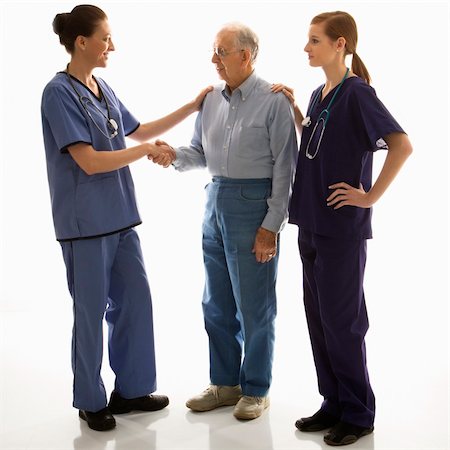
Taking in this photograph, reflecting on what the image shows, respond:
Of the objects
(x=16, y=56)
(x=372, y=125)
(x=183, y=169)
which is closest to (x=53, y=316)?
(x=16, y=56)

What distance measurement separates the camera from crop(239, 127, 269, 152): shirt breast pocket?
125 inches

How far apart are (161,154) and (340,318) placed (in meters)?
0.92

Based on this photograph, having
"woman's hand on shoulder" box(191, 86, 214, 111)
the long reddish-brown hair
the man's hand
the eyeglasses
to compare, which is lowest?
the man's hand

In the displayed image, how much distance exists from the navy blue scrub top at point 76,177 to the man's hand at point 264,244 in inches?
19.8

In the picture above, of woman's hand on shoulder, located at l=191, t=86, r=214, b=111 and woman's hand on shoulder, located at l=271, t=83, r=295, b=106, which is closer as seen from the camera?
woman's hand on shoulder, located at l=271, t=83, r=295, b=106

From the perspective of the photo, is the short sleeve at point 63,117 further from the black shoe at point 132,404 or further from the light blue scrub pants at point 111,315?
the black shoe at point 132,404

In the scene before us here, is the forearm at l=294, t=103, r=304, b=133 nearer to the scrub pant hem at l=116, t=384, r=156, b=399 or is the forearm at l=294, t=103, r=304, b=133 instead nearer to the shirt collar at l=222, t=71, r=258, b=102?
the shirt collar at l=222, t=71, r=258, b=102

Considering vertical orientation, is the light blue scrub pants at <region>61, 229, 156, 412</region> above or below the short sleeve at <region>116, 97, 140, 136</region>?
below

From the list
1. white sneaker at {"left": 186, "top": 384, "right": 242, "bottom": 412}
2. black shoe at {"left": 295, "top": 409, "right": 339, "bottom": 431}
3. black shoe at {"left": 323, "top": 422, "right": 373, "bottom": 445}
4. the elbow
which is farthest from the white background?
the elbow

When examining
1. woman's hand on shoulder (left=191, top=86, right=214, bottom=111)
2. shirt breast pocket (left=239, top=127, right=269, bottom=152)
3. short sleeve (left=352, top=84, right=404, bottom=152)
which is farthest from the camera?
woman's hand on shoulder (left=191, top=86, right=214, bottom=111)

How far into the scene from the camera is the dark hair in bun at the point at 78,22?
10.2ft

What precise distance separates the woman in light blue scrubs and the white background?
72 centimetres

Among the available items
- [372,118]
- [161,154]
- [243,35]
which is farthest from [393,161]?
[161,154]

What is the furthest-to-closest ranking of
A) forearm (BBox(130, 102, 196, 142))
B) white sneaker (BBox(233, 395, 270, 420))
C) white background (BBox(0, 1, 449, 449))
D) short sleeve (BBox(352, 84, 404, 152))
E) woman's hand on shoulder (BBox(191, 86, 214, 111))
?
1. white background (BBox(0, 1, 449, 449))
2. forearm (BBox(130, 102, 196, 142))
3. woman's hand on shoulder (BBox(191, 86, 214, 111))
4. white sneaker (BBox(233, 395, 270, 420))
5. short sleeve (BBox(352, 84, 404, 152))
